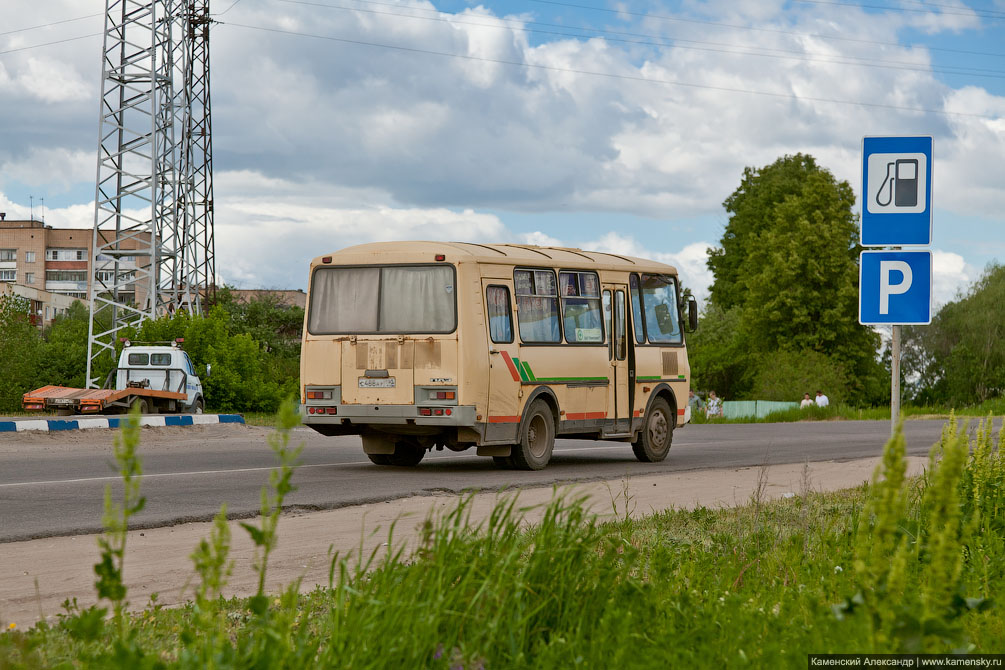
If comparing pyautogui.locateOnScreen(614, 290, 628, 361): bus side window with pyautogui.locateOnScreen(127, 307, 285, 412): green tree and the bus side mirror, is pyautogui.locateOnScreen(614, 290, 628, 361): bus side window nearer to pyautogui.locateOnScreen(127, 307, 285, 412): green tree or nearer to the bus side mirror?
the bus side mirror

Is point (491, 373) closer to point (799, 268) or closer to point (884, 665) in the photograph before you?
point (884, 665)

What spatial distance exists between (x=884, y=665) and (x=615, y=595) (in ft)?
4.99

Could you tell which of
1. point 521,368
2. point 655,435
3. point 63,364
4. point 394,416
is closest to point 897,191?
point 521,368

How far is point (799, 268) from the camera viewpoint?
199 feet

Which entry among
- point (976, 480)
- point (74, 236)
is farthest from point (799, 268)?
point (74, 236)

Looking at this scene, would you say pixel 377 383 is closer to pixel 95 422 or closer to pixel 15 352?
pixel 95 422

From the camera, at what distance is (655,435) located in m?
18.2

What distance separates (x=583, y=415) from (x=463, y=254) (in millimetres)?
3097

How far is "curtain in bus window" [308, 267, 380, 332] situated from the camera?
50.6 ft

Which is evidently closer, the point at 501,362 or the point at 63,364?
the point at 501,362

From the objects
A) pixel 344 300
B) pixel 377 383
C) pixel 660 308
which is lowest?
pixel 377 383

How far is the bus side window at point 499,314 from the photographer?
15.2 metres

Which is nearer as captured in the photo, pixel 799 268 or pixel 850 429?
pixel 850 429

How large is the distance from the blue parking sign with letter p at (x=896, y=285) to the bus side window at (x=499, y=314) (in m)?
6.61
